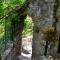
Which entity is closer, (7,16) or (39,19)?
(7,16)

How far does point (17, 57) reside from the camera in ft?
33.6

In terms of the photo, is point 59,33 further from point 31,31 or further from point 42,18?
point 31,31

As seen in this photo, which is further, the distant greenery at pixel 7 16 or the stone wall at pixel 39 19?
the stone wall at pixel 39 19

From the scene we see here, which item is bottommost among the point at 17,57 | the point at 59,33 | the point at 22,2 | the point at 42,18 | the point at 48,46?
the point at 17,57

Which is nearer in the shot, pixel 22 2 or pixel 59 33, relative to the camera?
pixel 59 33

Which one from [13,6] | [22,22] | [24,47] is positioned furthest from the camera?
[24,47]

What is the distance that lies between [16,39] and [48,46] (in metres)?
2.03

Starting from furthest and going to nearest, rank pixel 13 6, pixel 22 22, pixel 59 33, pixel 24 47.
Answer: pixel 24 47 < pixel 22 22 < pixel 13 6 < pixel 59 33

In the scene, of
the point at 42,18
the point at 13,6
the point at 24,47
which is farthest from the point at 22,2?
the point at 24,47

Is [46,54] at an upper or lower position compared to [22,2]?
lower

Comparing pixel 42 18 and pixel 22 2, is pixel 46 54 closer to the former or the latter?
pixel 42 18

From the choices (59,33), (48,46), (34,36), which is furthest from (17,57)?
(59,33)

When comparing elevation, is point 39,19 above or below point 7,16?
below

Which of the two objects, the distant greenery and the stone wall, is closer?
the distant greenery
